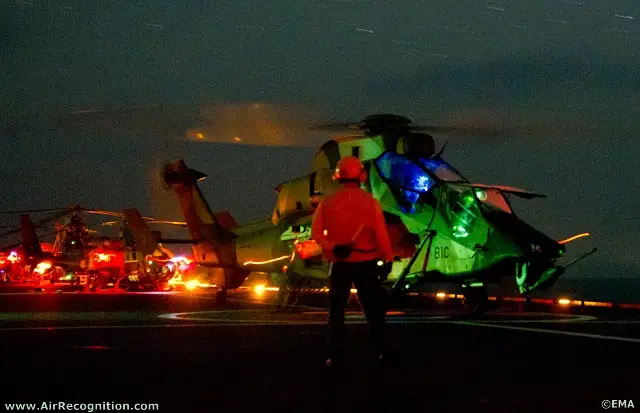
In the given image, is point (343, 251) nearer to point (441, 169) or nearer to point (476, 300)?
point (476, 300)

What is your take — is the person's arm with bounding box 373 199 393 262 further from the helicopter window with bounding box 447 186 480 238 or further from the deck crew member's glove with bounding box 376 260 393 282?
the helicopter window with bounding box 447 186 480 238

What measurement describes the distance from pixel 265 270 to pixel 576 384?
63.3 feet

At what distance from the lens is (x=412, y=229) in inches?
814

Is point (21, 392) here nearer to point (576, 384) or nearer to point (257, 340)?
point (576, 384)

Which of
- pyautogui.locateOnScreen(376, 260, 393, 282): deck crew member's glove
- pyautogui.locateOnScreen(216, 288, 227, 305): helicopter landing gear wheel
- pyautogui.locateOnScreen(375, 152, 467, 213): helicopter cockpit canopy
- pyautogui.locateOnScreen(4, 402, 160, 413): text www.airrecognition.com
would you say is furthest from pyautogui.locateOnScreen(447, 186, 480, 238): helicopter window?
pyautogui.locateOnScreen(4, 402, 160, 413): text www.airrecognition.com

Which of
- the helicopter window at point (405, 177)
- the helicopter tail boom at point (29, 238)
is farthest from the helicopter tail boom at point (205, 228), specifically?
the helicopter tail boom at point (29, 238)

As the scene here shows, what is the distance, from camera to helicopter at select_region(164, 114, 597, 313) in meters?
18.9

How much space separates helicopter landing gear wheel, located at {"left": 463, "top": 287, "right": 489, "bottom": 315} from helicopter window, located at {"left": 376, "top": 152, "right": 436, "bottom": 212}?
2206mm

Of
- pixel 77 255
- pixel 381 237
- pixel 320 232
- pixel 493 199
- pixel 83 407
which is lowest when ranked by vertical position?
pixel 83 407

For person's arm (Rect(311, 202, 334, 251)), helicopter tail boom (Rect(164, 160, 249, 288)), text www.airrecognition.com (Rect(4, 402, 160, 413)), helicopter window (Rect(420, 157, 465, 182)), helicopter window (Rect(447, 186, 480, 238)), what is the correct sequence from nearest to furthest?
text www.airrecognition.com (Rect(4, 402, 160, 413)) < person's arm (Rect(311, 202, 334, 251)) < helicopter window (Rect(447, 186, 480, 238)) < helicopter window (Rect(420, 157, 465, 182)) < helicopter tail boom (Rect(164, 160, 249, 288))

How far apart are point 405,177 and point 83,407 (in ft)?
52.1

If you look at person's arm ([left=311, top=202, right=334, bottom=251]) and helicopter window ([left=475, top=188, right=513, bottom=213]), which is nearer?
person's arm ([left=311, top=202, right=334, bottom=251])

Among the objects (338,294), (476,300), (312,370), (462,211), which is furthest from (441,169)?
(312,370)

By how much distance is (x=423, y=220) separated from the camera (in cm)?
2030
